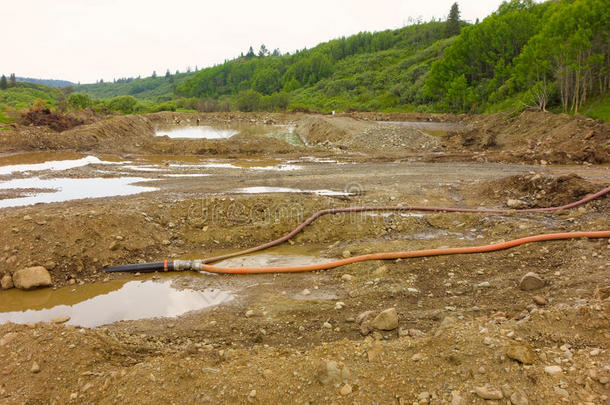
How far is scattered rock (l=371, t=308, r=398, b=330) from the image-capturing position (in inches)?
176

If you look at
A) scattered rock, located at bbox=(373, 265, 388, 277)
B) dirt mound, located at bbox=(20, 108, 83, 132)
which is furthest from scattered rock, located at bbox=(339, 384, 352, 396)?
dirt mound, located at bbox=(20, 108, 83, 132)

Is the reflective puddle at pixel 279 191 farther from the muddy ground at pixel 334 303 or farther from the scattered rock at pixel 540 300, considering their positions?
the scattered rock at pixel 540 300

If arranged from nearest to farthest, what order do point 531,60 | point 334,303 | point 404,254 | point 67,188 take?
point 334,303
point 404,254
point 67,188
point 531,60

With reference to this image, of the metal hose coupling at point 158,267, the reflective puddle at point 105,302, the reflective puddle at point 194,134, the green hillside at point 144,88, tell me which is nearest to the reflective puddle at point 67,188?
the metal hose coupling at point 158,267

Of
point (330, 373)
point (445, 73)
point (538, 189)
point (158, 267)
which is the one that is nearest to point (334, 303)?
point (330, 373)

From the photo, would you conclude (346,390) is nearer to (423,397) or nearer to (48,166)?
(423,397)

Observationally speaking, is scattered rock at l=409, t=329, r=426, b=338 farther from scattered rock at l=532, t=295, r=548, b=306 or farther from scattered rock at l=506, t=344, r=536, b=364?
scattered rock at l=532, t=295, r=548, b=306

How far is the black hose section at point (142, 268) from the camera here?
6855mm

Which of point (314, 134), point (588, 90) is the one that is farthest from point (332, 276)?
point (588, 90)

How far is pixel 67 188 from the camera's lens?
39.9 ft

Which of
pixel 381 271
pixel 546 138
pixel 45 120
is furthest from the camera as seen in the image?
pixel 45 120

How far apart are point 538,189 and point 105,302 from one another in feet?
34.7

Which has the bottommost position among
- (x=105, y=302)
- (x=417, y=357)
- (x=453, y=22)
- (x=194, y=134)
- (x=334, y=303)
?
(x=105, y=302)

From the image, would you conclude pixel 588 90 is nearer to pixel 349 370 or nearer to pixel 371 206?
pixel 371 206
